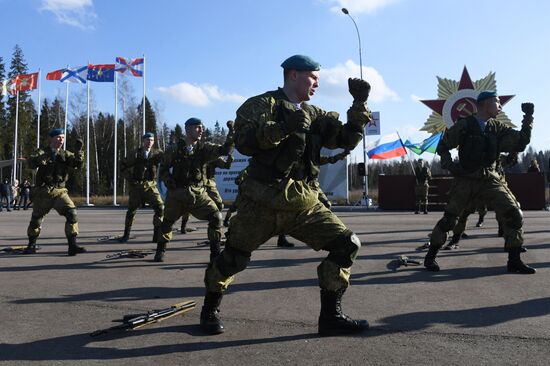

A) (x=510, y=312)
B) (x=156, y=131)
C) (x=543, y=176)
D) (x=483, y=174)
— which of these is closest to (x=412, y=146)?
(x=543, y=176)

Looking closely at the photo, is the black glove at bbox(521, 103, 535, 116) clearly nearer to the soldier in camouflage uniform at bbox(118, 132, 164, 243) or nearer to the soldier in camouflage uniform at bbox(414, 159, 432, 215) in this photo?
the soldier in camouflage uniform at bbox(118, 132, 164, 243)

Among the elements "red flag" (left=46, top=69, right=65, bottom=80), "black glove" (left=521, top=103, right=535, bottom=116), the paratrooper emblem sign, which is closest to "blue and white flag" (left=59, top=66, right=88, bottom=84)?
"red flag" (left=46, top=69, right=65, bottom=80)

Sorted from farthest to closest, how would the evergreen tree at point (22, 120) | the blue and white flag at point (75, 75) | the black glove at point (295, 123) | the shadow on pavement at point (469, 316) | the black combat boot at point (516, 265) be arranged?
the evergreen tree at point (22, 120)
the blue and white flag at point (75, 75)
the black combat boot at point (516, 265)
the shadow on pavement at point (469, 316)
the black glove at point (295, 123)

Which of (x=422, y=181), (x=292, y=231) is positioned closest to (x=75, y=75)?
(x=422, y=181)

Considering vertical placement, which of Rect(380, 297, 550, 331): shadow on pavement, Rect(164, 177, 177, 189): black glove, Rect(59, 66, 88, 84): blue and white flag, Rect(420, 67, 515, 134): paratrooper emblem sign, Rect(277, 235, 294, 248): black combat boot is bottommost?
Rect(380, 297, 550, 331): shadow on pavement

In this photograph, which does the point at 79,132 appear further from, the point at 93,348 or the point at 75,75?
the point at 93,348

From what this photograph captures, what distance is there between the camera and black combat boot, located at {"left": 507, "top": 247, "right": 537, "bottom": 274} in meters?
5.80

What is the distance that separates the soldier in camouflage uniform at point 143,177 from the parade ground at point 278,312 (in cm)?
214

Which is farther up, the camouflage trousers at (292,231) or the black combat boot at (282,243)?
the camouflage trousers at (292,231)

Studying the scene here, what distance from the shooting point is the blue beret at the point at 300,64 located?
3574mm

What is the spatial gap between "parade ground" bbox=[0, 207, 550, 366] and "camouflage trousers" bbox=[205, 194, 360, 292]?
1.61ft

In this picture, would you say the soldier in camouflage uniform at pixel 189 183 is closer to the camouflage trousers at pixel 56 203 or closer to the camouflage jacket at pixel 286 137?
the camouflage trousers at pixel 56 203

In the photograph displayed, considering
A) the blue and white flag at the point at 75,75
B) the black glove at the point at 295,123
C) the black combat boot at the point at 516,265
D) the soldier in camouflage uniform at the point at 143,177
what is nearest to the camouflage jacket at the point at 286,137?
the black glove at the point at 295,123

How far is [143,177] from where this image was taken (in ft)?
32.1
